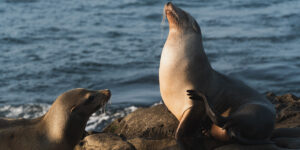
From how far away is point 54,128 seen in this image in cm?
505

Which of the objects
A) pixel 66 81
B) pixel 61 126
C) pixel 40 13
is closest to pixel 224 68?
pixel 66 81

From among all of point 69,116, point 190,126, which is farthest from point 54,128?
point 190,126

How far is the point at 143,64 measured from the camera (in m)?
14.1

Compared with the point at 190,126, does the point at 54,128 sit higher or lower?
higher

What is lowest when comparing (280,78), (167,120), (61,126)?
(280,78)

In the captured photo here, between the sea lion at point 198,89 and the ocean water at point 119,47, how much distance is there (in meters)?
3.83

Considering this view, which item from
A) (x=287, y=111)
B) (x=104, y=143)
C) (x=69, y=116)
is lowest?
(x=287, y=111)

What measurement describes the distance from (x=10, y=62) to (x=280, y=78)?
28.0ft

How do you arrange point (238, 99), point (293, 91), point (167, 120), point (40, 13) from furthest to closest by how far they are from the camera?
point (40, 13) < point (293, 91) < point (167, 120) < point (238, 99)

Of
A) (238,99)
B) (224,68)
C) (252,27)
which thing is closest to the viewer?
(238,99)

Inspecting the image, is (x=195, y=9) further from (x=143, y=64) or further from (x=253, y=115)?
(x=253, y=115)

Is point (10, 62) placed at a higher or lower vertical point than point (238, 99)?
lower

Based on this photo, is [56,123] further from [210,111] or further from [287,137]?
[287,137]

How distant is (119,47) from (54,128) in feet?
36.3
